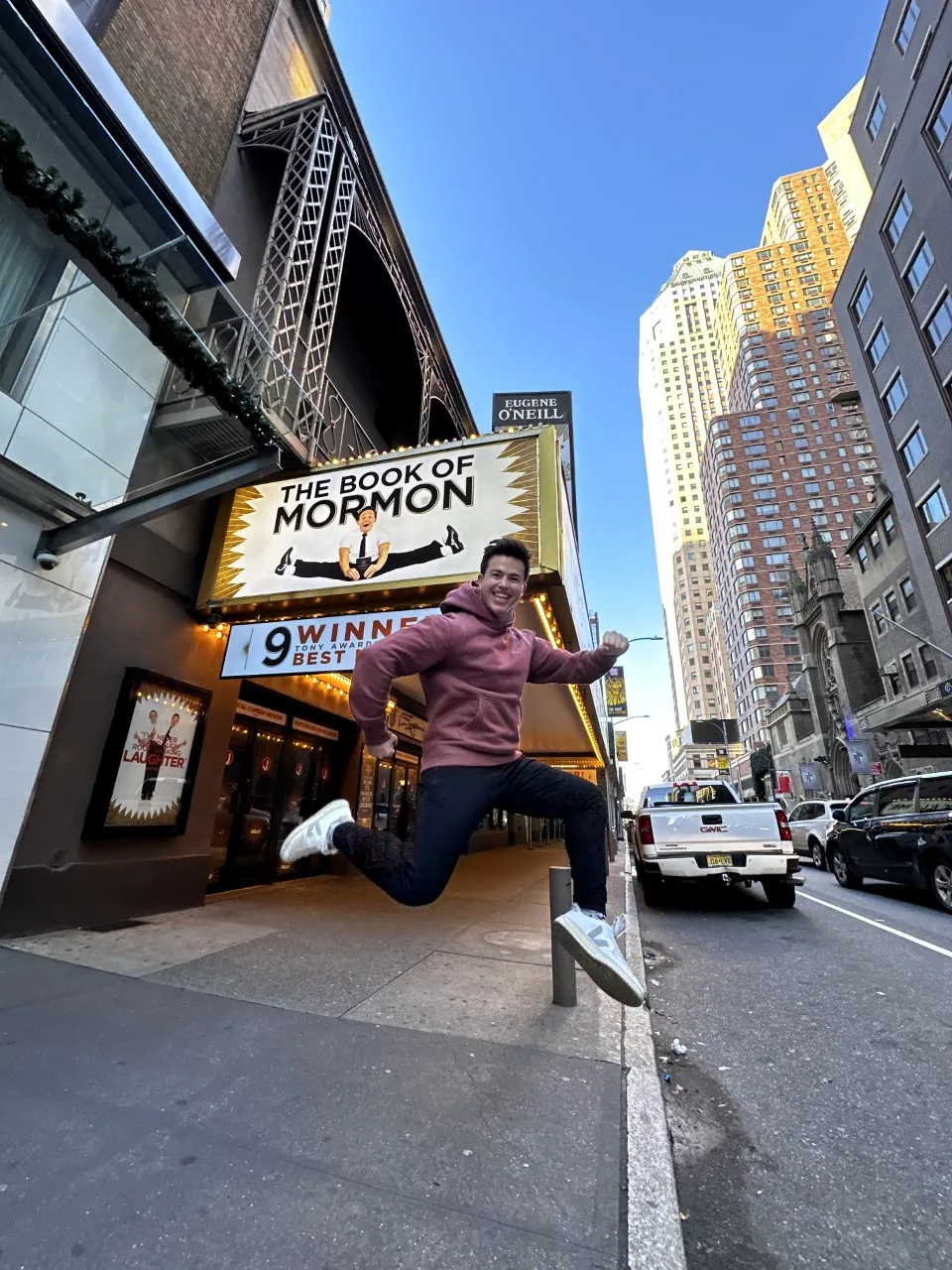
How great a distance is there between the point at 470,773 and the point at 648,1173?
61.4 inches

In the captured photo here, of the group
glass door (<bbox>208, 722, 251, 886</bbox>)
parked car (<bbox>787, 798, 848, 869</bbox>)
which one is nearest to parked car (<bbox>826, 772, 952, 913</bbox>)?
parked car (<bbox>787, 798, 848, 869</bbox>)

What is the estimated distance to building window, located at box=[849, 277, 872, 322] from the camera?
31.5m

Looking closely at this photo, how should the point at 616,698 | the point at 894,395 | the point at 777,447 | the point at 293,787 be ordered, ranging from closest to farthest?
1. the point at 293,787
2. the point at 616,698
3. the point at 894,395
4. the point at 777,447

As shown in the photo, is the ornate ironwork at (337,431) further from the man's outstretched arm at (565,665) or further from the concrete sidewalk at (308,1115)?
the concrete sidewalk at (308,1115)

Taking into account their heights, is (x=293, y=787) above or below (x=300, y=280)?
below

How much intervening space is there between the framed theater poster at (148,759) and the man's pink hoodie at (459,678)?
462 cm

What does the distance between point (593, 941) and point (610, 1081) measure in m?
0.88

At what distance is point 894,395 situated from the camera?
29.8 metres

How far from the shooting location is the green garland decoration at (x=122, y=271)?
10.7 ft

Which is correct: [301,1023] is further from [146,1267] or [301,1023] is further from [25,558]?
[25,558]

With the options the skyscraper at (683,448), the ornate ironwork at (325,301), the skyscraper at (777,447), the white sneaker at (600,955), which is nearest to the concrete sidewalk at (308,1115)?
the white sneaker at (600,955)

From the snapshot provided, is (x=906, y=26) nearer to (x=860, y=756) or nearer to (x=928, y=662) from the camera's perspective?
(x=928, y=662)

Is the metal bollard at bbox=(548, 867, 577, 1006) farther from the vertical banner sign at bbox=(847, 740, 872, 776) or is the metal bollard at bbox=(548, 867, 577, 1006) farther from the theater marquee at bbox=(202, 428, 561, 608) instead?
the vertical banner sign at bbox=(847, 740, 872, 776)

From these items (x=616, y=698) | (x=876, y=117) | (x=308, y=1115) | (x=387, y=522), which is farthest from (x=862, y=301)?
(x=308, y=1115)
